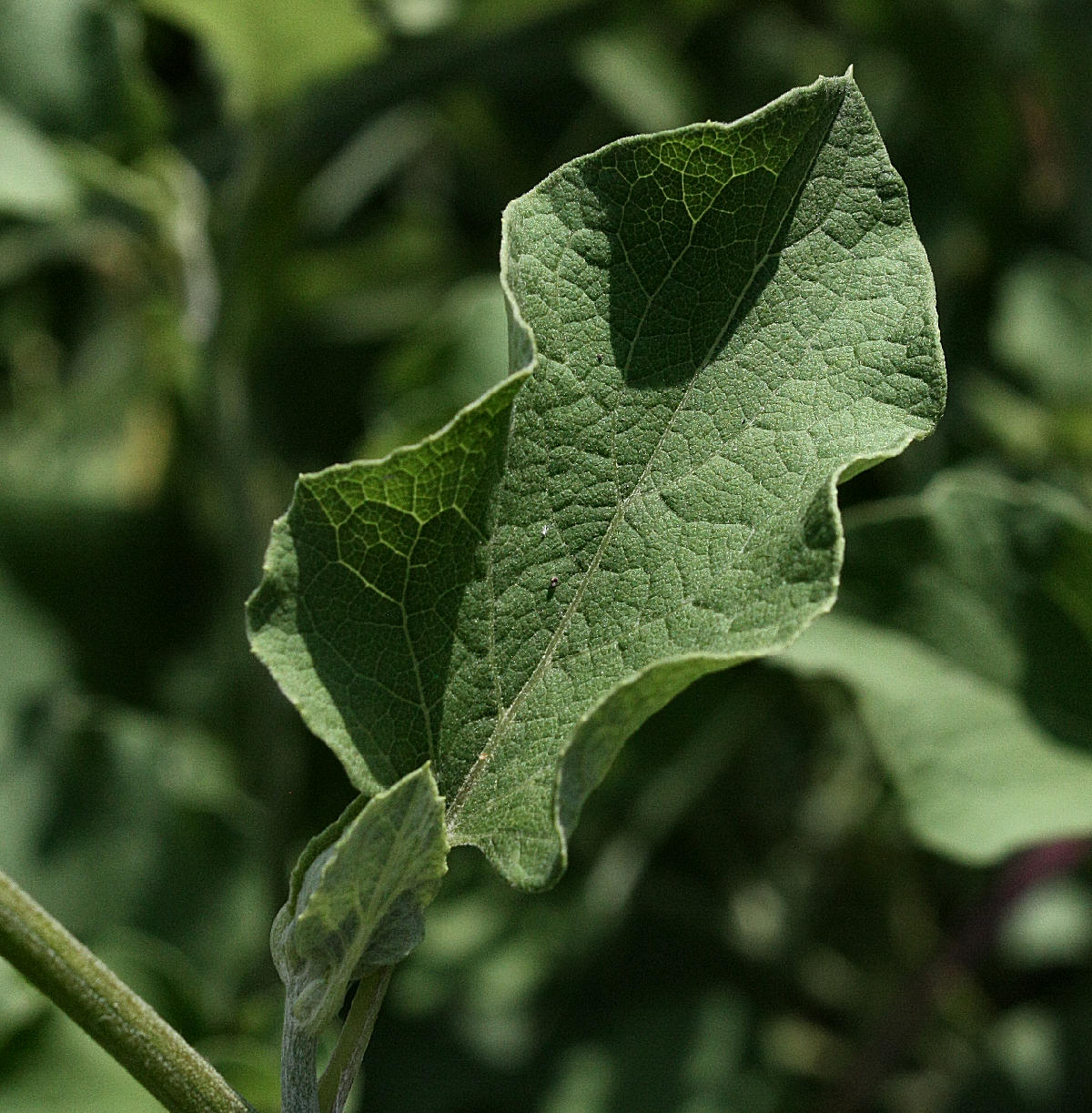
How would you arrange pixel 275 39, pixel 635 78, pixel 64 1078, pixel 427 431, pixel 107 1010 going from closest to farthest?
pixel 107 1010, pixel 64 1078, pixel 427 431, pixel 275 39, pixel 635 78

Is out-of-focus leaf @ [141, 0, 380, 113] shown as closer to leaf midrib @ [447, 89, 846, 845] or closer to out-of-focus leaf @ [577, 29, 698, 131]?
out-of-focus leaf @ [577, 29, 698, 131]

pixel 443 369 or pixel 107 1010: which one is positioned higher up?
pixel 107 1010

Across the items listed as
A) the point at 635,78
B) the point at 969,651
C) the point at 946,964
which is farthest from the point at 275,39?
the point at 946,964

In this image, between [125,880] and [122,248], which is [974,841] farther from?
[122,248]

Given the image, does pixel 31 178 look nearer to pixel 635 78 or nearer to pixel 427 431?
pixel 427 431

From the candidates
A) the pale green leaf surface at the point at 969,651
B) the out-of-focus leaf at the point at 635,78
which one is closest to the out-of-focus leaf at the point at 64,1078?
the pale green leaf surface at the point at 969,651

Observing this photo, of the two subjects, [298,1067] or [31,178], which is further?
[31,178]

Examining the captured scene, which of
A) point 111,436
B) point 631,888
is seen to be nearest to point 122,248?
point 111,436
